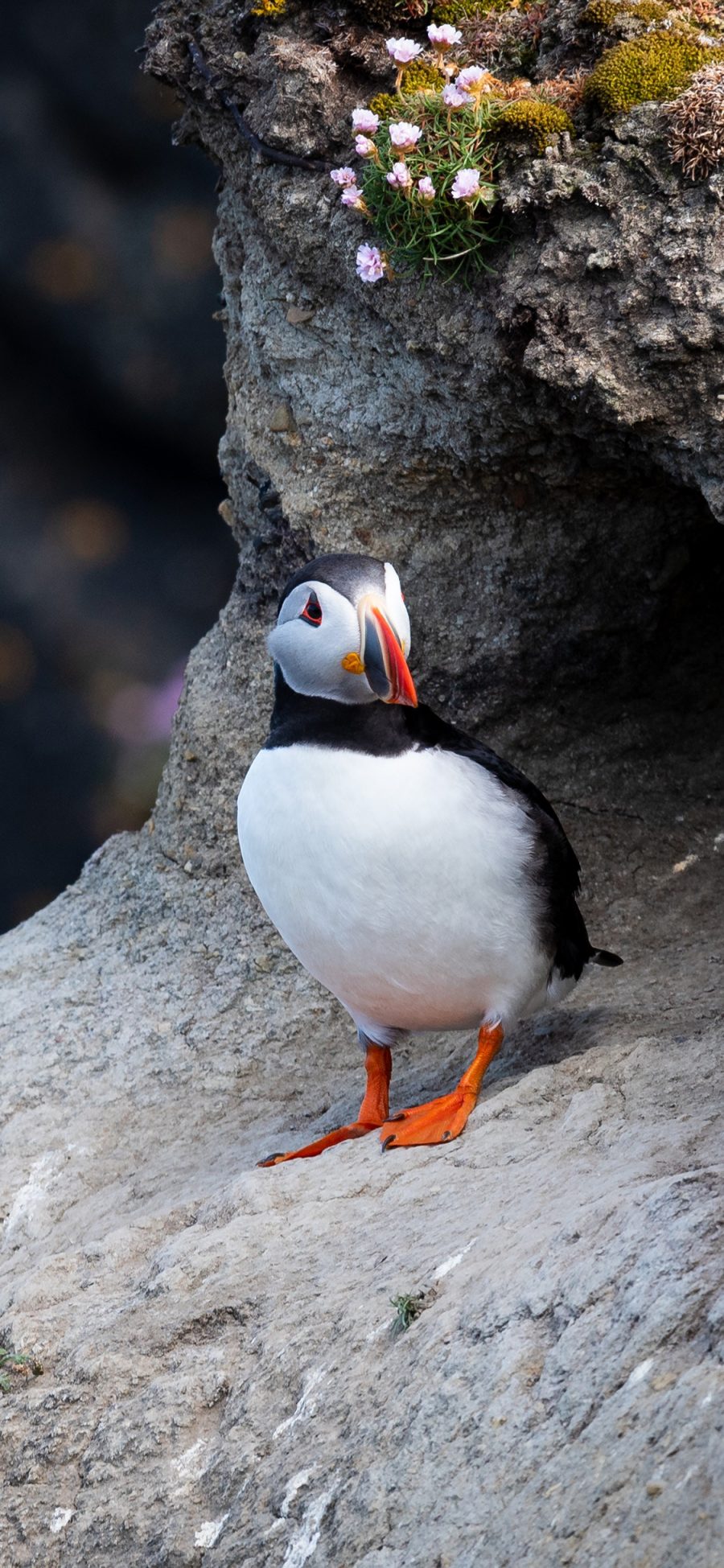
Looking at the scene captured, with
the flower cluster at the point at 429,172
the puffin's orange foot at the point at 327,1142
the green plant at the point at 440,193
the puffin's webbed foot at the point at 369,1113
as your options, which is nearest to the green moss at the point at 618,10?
the flower cluster at the point at 429,172

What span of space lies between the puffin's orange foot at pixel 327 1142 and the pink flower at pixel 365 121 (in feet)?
7.63

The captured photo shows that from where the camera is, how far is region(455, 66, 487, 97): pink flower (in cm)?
312

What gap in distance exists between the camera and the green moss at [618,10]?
10.7 feet

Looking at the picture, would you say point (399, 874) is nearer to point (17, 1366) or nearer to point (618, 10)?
point (17, 1366)

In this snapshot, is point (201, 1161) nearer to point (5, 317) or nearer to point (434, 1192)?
point (434, 1192)

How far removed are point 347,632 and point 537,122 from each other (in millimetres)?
1285

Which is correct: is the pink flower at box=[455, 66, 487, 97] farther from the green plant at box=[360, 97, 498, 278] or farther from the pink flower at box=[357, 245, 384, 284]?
the pink flower at box=[357, 245, 384, 284]

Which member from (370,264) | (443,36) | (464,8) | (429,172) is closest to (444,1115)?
(370,264)

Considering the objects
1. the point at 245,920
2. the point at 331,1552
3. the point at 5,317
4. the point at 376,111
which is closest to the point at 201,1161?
the point at 245,920

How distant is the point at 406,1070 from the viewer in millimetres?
3836

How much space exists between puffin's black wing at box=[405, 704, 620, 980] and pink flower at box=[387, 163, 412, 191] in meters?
1.20

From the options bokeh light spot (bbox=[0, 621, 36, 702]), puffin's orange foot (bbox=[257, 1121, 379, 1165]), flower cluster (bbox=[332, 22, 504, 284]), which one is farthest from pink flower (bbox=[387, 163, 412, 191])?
bokeh light spot (bbox=[0, 621, 36, 702])

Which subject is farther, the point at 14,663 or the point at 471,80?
the point at 14,663

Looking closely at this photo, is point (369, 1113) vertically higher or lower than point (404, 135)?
lower
